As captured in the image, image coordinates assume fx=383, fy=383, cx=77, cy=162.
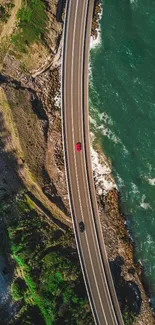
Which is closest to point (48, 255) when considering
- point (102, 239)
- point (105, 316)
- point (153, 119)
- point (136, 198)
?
point (102, 239)

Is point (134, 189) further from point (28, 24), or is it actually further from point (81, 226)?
point (28, 24)

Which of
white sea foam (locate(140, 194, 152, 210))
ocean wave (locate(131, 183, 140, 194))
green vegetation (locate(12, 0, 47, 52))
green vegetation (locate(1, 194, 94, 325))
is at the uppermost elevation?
green vegetation (locate(12, 0, 47, 52))

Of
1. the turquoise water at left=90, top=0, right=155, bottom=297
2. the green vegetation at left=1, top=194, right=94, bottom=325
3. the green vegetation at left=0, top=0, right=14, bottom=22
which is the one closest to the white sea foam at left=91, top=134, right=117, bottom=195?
the turquoise water at left=90, top=0, right=155, bottom=297

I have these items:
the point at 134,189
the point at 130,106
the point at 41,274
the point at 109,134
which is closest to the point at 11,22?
the point at 130,106

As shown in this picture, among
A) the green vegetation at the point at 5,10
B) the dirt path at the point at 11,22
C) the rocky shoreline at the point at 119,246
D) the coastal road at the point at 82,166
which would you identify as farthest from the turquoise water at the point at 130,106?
the green vegetation at the point at 5,10

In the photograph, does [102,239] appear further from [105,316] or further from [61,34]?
[61,34]

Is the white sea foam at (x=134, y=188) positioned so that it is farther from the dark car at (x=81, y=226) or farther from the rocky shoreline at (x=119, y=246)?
the dark car at (x=81, y=226)

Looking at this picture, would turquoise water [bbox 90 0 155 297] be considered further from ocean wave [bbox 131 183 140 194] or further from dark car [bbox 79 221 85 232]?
dark car [bbox 79 221 85 232]
